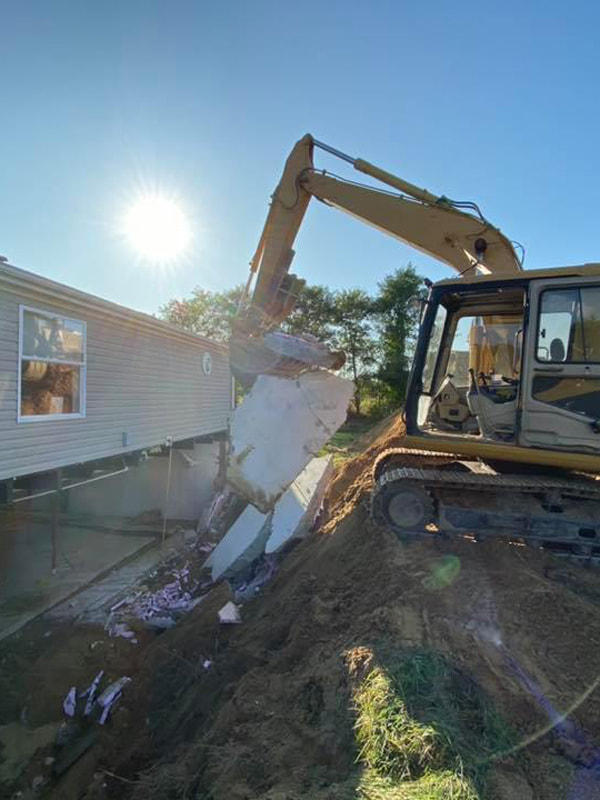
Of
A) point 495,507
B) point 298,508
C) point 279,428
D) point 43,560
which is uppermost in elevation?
point 279,428

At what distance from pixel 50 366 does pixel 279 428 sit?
3.62 metres

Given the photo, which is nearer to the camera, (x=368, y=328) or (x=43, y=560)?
(x=43, y=560)

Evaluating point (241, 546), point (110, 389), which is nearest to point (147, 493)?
point (110, 389)

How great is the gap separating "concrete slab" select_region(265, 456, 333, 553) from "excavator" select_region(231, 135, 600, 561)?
6.66ft

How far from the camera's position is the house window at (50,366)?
593 cm

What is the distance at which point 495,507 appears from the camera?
13.2 feet

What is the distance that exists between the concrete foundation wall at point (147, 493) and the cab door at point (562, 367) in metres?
8.99

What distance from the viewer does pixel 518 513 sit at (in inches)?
156

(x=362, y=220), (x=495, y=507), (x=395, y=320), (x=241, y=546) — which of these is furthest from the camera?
(x=395, y=320)

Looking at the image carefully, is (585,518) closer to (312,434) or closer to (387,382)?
(312,434)

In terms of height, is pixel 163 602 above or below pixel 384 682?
below

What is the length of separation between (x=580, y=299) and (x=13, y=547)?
33.6 feet

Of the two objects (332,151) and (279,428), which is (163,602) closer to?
(279,428)

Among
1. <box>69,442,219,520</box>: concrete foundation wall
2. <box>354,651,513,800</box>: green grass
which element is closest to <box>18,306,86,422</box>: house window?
<box>69,442,219,520</box>: concrete foundation wall
